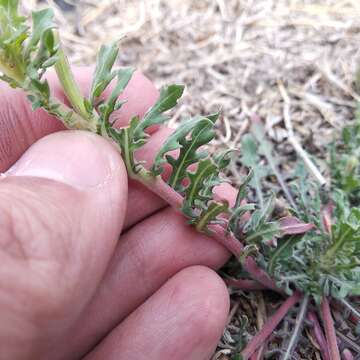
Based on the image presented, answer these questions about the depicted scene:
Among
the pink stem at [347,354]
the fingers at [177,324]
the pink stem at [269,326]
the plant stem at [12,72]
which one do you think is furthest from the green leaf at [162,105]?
the pink stem at [347,354]

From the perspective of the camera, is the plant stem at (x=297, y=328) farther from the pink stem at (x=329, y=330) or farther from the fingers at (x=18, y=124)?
the fingers at (x=18, y=124)

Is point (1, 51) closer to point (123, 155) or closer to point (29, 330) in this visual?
point (123, 155)

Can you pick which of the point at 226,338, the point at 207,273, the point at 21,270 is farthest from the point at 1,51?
the point at 226,338

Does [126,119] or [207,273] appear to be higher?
[126,119]

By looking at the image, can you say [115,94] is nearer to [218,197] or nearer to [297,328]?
[218,197]

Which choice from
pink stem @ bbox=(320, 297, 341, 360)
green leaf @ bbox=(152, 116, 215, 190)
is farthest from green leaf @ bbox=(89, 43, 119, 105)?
pink stem @ bbox=(320, 297, 341, 360)

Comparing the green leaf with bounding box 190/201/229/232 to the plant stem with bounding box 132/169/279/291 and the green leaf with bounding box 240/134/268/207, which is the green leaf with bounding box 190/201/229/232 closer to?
the plant stem with bounding box 132/169/279/291
